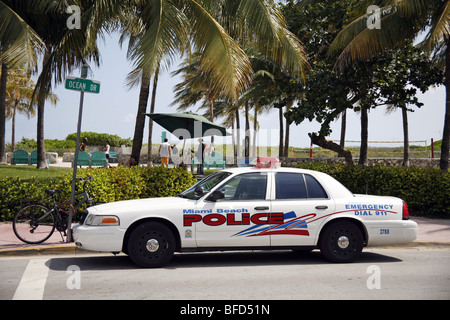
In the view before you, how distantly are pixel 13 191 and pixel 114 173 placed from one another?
93.5 inches

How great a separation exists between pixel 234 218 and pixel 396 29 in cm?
1167

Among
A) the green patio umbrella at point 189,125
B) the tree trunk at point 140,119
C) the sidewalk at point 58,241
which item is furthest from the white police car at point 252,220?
the green patio umbrella at point 189,125

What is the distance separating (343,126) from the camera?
31.2 meters

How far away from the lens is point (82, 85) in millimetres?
9320

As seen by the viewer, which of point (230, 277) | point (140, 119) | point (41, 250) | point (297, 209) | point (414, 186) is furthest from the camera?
point (140, 119)

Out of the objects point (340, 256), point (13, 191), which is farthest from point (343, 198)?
point (13, 191)

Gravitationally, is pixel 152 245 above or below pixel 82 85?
below

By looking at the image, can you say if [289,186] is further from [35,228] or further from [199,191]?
[35,228]

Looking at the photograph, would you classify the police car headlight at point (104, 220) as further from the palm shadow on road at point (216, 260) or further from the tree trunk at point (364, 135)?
the tree trunk at point (364, 135)

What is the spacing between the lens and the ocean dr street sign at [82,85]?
914 cm

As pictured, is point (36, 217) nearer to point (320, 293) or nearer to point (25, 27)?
point (320, 293)

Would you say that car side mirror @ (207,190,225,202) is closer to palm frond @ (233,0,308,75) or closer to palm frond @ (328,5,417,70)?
palm frond @ (233,0,308,75)

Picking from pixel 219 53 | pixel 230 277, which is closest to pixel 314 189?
pixel 230 277

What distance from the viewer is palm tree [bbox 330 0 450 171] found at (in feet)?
50.5
